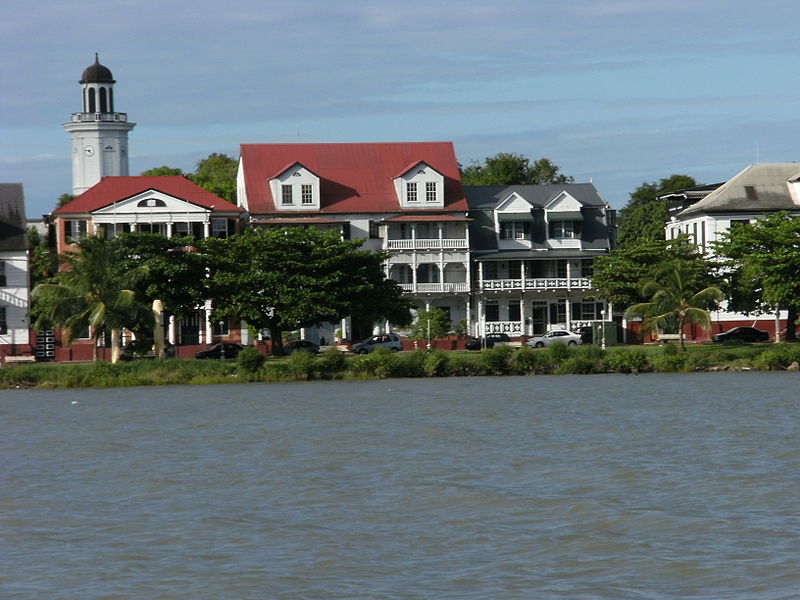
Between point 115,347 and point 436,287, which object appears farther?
point 436,287

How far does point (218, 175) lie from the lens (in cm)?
12038

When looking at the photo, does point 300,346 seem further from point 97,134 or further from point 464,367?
point 97,134

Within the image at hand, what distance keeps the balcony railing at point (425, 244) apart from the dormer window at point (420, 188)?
95.3 inches

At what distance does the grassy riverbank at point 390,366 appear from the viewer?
57312 mm

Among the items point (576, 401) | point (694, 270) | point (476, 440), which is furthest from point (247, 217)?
point (476, 440)

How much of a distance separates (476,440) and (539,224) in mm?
52688

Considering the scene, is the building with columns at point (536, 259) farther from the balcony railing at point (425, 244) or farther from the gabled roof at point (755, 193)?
the gabled roof at point (755, 193)

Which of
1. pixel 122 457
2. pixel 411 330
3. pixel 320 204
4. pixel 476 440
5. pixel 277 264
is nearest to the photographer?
pixel 122 457

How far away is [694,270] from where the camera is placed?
229ft

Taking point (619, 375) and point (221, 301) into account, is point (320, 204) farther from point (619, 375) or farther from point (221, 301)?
point (619, 375)

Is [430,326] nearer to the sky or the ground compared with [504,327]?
nearer to the sky

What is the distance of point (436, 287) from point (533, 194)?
10.2 metres

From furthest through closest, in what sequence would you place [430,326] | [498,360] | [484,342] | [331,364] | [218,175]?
[218,175], [484,342], [430,326], [498,360], [331,364]

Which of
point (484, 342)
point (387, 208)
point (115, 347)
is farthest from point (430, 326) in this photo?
point (115, 347)
